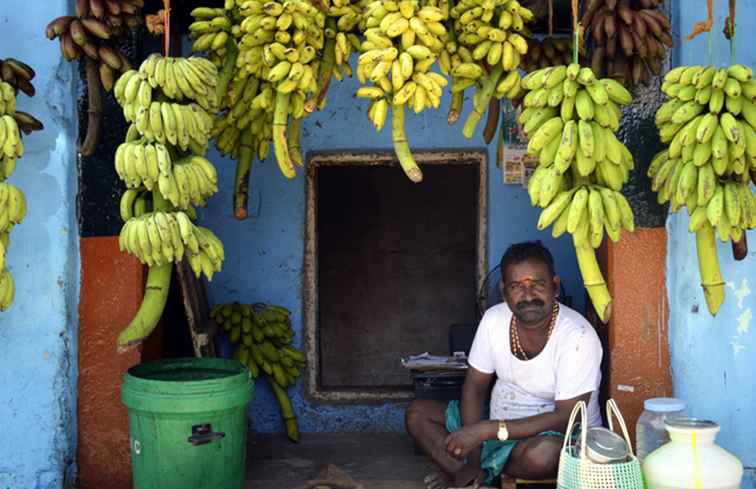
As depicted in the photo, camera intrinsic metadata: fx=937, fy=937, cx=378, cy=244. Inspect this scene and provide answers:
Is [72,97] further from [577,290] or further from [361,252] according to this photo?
[361,252]

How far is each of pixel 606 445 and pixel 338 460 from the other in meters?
2.00

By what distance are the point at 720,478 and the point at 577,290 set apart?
6.91 feet

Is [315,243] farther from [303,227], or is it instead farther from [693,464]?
[693,464]

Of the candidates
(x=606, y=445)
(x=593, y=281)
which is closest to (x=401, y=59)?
(x=593, y=281)

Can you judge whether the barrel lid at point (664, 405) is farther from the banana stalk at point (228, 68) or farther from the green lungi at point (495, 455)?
the banana stalk at point (228, 68)

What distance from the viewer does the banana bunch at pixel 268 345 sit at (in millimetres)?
5215

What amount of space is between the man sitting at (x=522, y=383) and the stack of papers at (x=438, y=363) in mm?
524

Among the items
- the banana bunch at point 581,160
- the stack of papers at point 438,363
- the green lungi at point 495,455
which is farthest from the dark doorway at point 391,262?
the banana bunch at point 581,160

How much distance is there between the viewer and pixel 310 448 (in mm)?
5242

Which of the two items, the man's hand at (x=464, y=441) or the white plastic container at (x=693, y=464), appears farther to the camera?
the man's hand at (x=464, y=441)

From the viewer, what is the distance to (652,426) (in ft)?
13.1

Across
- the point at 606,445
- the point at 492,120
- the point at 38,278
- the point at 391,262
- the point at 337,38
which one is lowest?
the point at 606,445

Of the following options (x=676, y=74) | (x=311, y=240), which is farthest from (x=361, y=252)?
(x=676, y=74)

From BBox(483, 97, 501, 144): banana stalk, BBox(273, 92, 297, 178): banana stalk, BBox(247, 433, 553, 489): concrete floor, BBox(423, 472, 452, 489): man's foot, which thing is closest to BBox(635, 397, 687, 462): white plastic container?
BBox(423, 472, 452, 489): man's foot
